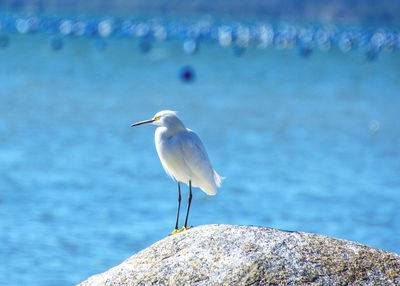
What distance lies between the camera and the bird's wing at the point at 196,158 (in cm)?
840

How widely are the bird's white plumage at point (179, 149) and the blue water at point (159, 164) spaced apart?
668cm

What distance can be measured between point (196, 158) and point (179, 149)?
27 cm

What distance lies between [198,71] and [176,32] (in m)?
40.7

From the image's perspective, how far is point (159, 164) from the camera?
74.5ft

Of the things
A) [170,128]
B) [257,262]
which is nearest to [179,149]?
[170,128]

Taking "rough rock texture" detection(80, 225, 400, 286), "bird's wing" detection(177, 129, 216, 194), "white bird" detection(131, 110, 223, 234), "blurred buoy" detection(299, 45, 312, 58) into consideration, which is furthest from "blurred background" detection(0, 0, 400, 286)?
"blurred buoy" detection(299, 45, 312, 58)

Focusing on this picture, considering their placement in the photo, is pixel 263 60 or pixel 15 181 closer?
pixel 15 181

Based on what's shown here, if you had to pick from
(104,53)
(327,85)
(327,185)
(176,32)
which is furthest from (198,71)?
(176,32)

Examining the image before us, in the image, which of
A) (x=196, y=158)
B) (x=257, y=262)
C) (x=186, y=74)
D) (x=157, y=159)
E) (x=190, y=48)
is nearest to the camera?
(x=257, y=262)

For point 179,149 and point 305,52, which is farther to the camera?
point 305,52

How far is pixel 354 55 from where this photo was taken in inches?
2785

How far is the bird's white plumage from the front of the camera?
829cm

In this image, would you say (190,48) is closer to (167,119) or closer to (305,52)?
(305,52)

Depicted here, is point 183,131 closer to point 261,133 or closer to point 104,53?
point 261,133
